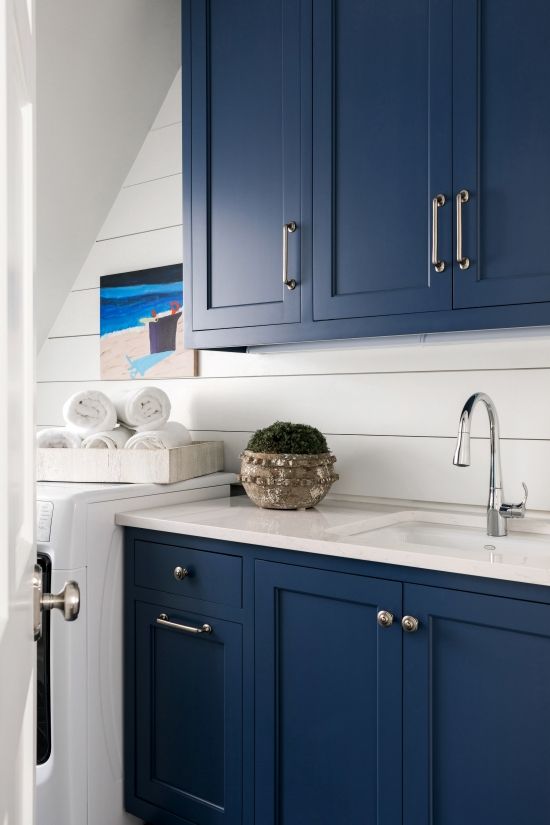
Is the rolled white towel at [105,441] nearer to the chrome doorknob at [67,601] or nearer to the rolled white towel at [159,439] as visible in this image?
the rolled white towel at [159,439]

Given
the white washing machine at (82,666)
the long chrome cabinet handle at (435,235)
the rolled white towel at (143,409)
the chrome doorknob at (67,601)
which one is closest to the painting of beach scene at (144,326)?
the rolled white towel at (143,409)

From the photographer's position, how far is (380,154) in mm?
1881

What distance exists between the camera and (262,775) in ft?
5.93

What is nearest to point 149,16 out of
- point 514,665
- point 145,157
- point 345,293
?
point 145,157

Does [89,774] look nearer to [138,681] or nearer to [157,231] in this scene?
[138,681]

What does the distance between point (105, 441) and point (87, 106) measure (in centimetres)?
116

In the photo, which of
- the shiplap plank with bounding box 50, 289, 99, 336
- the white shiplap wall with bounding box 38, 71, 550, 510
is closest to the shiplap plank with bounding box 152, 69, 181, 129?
the white shiplap wall with bounding box 38, 71, 550, 510

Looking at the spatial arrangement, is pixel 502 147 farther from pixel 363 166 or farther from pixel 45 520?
pixel 45 520

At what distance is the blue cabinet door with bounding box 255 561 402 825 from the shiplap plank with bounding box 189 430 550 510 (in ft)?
1.87

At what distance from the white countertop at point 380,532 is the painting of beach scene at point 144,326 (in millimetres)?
636

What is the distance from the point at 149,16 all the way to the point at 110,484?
156 centimetres

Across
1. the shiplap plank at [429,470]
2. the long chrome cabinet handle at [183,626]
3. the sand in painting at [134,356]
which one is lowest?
the long chrome cabinet handle at [183,626]

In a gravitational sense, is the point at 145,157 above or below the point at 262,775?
above

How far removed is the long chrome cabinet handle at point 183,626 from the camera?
6.29 feet
